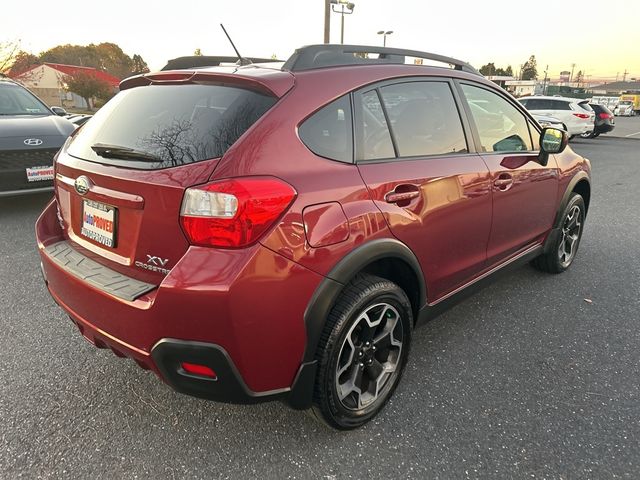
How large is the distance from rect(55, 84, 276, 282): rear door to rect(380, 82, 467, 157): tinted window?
2.46ft

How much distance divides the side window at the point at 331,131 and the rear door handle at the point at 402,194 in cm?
25

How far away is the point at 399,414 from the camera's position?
2264 mm

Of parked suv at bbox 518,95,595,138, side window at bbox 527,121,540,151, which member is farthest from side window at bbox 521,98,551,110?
side window at bbox 527,121,540,151

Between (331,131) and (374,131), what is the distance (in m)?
0.28

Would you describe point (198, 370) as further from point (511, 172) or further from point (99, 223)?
point (511, 172)

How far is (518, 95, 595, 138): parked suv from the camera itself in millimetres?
16406

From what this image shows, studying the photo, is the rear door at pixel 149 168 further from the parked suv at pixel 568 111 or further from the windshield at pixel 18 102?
the parked suv at pixel 568 111

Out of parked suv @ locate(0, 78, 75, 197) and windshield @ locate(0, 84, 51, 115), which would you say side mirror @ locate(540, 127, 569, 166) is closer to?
parked suv @ locate(0, 78, 75, 197)

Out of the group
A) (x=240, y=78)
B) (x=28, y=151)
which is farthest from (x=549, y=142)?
(x=28, y=151)

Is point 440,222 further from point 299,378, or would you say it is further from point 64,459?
point 64,459

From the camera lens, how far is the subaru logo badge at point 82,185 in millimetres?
1985

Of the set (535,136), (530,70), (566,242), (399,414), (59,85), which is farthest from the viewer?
(530,70)

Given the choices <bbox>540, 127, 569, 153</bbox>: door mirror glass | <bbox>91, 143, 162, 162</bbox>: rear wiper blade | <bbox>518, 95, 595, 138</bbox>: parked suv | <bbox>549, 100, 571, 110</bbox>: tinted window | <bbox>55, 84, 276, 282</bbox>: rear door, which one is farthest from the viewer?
<bbox>549, 100, 571, 110</bbox>: tinted window

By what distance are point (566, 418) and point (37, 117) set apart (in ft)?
20.9
